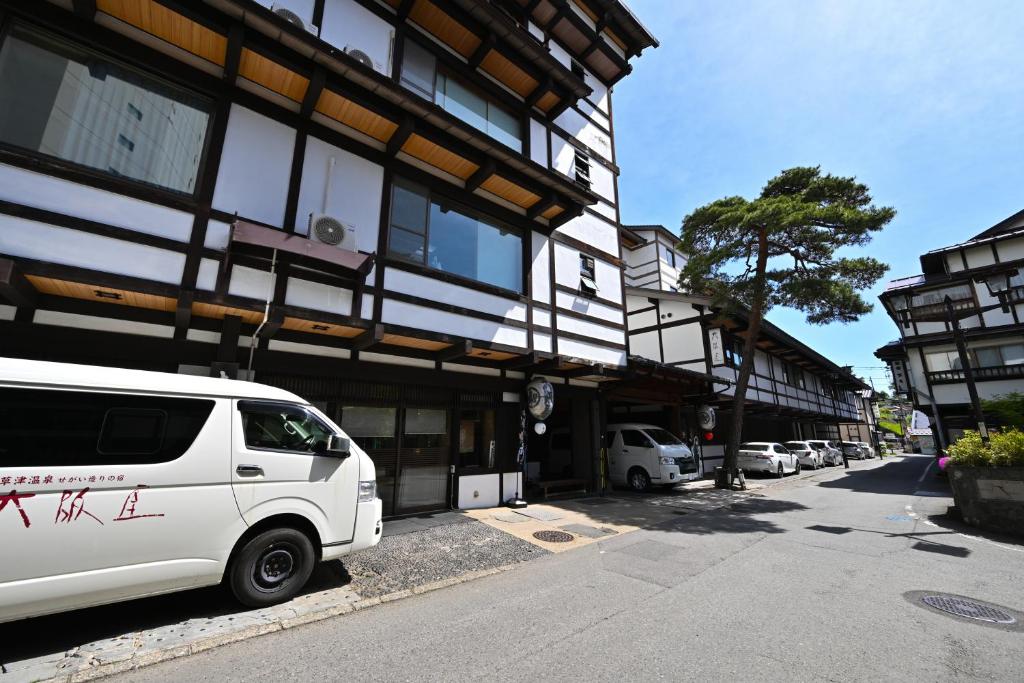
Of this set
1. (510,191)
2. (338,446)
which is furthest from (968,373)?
(338,446)

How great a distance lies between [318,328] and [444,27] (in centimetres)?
784

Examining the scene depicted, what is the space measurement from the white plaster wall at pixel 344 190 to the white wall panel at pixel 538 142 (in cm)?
495

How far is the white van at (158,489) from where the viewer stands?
3.45m

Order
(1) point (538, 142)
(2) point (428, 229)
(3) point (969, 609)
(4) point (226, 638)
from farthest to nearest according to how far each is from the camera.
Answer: (1) point (538, 142) → (2) point (428, 229) → (3) point (969, 609) → (4) point (226, 638)

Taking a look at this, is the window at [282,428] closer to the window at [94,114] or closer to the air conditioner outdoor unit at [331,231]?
the air conditioner outdoor unit at [331,231]

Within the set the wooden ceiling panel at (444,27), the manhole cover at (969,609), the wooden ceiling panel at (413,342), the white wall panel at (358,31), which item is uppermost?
the wooden ceiling panel at (444,27)

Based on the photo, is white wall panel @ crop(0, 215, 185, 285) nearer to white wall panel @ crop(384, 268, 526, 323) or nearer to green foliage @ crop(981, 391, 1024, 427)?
white wall panel @ crop(384, 268, 526, 323)

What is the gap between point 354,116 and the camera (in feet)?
25.3

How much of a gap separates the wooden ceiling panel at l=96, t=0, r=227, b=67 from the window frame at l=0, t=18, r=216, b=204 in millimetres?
510

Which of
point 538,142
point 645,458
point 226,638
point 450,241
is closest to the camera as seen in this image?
point 226,638

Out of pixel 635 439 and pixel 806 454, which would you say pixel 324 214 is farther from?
pixel 806 454

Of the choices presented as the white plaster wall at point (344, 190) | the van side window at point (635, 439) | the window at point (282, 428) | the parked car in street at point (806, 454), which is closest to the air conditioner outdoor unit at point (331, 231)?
the white plaster wall at point (344, 190)

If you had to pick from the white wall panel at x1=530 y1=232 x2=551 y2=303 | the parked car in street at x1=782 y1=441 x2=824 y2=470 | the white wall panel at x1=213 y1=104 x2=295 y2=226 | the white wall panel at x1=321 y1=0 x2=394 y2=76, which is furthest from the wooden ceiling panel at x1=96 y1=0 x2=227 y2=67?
the parked car in street at x1=782 y1=441 x2=824 y2=470

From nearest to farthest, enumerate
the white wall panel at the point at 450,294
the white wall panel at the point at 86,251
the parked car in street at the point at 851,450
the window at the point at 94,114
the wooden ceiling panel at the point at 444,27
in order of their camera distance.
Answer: the white wall panel at the point at 86,251 → the window at the point at 94,114 → the white wall panel at the point at 450,294 → the wooden ceiling panel at the point at 444,27 → the parked car in street at the point at 851,450
